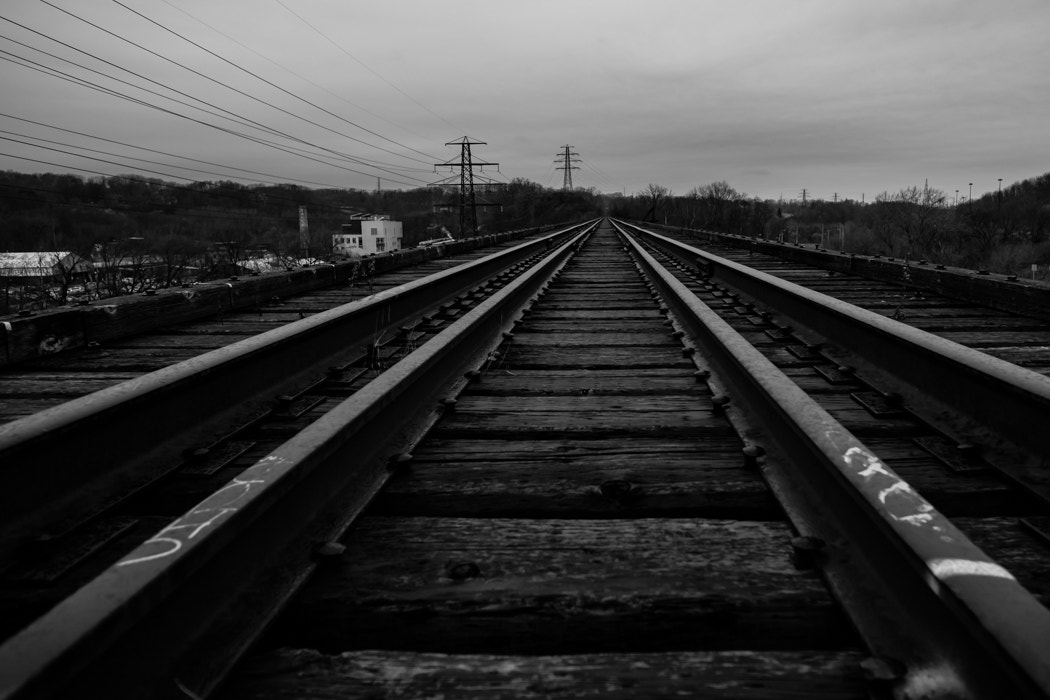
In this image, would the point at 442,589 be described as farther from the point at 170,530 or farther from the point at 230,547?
the point at 170,530

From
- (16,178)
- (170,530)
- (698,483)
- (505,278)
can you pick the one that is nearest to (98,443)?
(170,530)

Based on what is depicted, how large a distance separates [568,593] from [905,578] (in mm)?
665

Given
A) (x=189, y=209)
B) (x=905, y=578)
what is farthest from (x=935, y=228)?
(x=189, y=209)

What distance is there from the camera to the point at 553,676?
44.1 inches

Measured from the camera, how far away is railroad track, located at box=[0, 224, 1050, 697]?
1029 mm

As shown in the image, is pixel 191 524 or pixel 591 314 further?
pixel 591 314

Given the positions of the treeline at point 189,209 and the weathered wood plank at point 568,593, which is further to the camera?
the treeline at point 189,209

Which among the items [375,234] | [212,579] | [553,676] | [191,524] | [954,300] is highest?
[375,234]

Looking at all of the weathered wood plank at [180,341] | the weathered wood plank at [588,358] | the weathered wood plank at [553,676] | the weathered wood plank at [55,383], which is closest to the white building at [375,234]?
the weathered wood plank at [180,341]

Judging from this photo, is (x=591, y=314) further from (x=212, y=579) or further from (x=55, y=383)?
(x=212, y=579)

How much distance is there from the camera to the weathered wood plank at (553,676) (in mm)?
1082

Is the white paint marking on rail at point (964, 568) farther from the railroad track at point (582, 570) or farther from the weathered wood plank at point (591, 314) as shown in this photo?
the weathered wood plank at point (591, 314)

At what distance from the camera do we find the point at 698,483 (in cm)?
191

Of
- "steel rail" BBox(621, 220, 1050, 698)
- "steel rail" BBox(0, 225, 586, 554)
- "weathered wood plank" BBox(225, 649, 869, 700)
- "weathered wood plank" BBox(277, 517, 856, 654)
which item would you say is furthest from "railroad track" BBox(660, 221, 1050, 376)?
"steel rail" BBox(0, 225, 586, 554)
